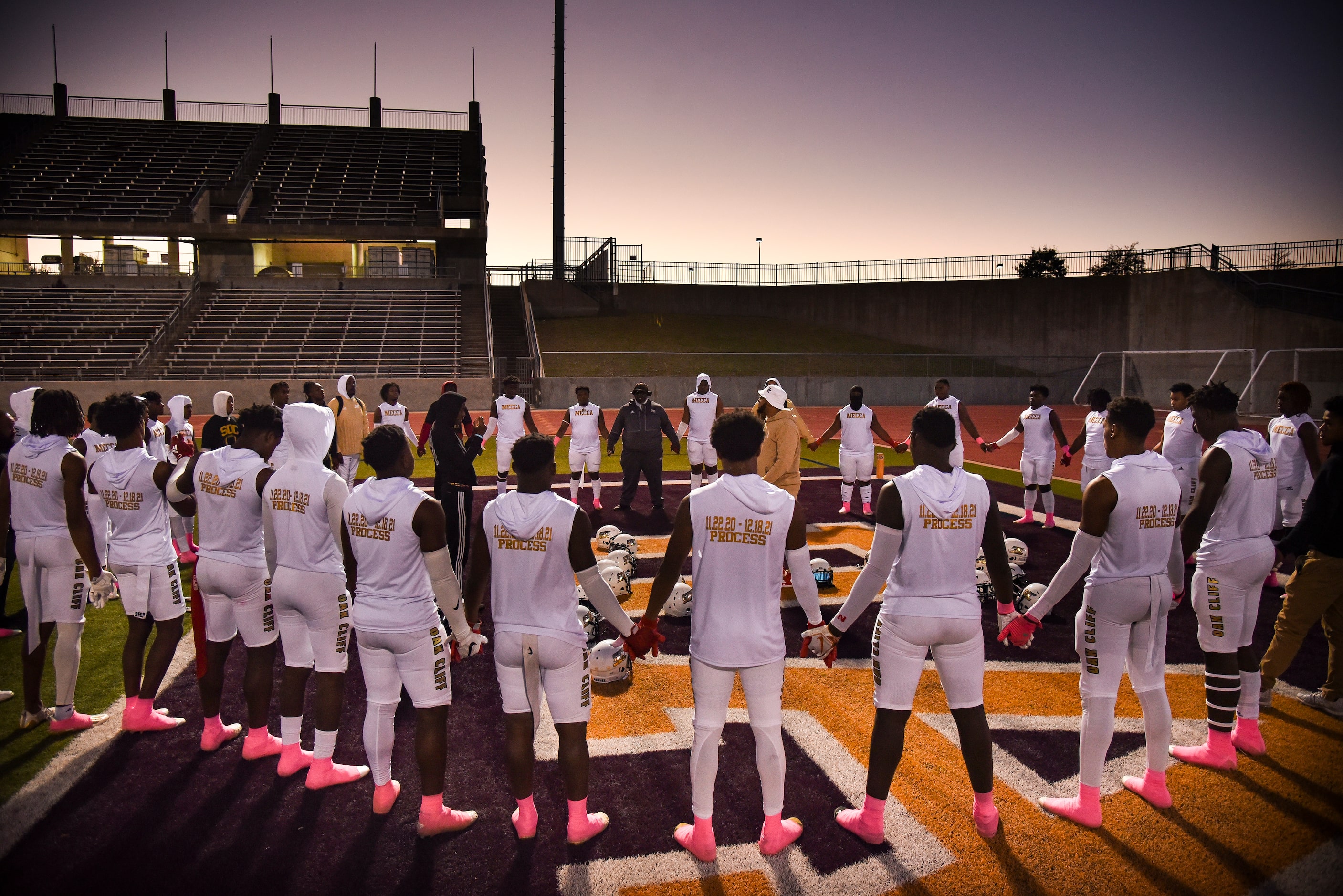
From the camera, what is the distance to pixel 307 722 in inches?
227

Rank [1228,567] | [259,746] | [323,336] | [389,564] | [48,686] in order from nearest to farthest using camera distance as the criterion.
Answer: [389,564] → [1228,567] → [259,746] → [48,686] → [323,336]

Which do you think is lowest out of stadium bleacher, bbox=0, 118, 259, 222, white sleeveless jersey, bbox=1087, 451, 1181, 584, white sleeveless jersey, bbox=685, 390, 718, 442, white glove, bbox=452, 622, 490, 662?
white glove, bbox=452, 622, 490, 662

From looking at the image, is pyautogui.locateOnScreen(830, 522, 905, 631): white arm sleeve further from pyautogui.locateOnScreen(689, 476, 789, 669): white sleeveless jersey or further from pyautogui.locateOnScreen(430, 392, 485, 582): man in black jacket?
pyautogui.locateOnScreen(430, 392, 485, 582): man in black jacket

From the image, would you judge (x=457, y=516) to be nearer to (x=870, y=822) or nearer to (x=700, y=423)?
(x=870, y=822)

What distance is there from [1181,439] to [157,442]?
1326 cm

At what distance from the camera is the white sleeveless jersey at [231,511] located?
4.90 m

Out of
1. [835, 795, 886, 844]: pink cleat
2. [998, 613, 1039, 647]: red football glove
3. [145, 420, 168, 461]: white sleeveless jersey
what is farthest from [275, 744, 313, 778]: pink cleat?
[145, 420, 168, 461]: white sleeveless jersey

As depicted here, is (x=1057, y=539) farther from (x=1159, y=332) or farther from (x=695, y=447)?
(x=1159, y=332)

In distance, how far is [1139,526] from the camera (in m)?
4.20

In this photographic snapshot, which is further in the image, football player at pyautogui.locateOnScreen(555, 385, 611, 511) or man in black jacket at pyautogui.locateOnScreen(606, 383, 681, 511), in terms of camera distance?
football player at pyautogui.locateOnScreen(555, 385, 611, 511)

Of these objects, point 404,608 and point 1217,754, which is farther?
point 1217,754

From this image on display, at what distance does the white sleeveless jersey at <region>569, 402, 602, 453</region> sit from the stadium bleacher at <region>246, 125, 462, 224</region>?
102 feet

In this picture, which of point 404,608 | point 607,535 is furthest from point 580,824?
point 607,535

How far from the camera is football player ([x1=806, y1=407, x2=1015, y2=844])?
3961 millimetres
